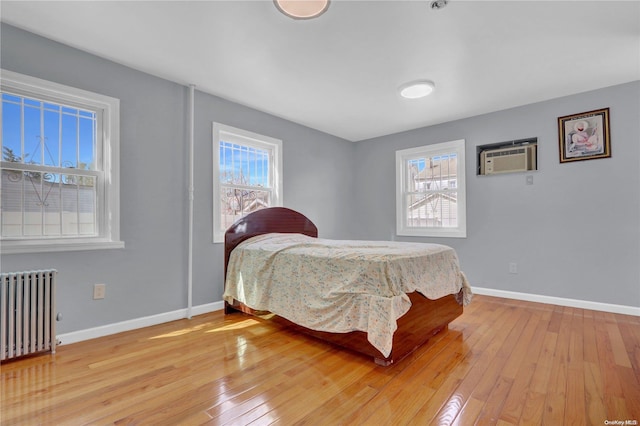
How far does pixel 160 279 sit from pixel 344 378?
77.9 inches

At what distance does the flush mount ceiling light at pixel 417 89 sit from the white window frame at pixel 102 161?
8.83ft

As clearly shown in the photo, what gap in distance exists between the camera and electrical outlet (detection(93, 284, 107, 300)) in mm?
2391

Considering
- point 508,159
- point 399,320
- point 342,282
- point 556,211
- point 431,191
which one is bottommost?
point 399,320

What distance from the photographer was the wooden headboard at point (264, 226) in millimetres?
3096

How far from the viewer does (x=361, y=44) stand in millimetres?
2309

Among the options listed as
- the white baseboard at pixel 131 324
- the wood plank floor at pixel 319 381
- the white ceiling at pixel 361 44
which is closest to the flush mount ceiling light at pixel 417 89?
the white ceiling at pixel 361 44

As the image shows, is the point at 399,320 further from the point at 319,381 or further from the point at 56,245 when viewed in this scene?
the point at 56,245

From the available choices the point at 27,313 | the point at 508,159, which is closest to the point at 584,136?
the point at 508,159

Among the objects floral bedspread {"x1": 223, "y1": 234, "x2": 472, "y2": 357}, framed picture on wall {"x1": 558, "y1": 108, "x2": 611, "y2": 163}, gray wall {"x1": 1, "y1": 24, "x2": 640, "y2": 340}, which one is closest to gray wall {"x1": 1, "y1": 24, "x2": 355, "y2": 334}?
gray wall {"x1": 1, "y1": 24, "x2": 640, "y2": 340}

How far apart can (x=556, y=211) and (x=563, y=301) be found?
1.01 meters

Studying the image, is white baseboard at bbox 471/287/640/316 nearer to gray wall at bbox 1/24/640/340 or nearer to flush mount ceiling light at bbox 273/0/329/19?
gray wall at bbox 1/24/640/340

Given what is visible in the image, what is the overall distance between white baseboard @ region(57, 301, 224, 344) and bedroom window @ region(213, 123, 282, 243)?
2.37 feet

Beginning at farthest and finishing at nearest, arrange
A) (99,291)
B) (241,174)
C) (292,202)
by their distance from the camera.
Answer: (292,202)
(241,174)
(99,291)

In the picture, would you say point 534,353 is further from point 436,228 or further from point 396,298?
point 436,228
